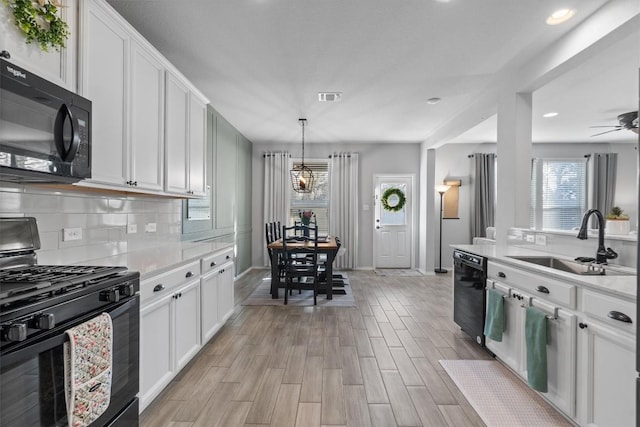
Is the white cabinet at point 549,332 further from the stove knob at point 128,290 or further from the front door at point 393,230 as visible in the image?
the front door at point 393,230

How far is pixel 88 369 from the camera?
118cm

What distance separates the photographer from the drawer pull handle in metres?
1.44

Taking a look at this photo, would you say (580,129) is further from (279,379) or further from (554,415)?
(279,379)

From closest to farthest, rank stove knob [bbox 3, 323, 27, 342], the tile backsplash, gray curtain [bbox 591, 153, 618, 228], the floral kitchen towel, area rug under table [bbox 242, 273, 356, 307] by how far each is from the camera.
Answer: stove knob [bbox 3, 323, 27, 342] → the floral kitchen towel → the tile backsplash → area rug under table [bbox 242, 273, 356, 307] → gray curtain [bbox 591, 153, 618, 228]

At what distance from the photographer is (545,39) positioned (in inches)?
106

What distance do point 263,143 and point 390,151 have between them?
110 inches

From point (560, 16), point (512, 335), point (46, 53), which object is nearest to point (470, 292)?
point (512, 335)

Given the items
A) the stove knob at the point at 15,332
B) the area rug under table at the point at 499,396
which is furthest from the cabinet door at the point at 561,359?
the stove knob at the point at 15,332

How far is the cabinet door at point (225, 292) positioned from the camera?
308 cm

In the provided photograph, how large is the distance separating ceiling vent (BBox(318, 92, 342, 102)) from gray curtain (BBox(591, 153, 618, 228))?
6.27 m

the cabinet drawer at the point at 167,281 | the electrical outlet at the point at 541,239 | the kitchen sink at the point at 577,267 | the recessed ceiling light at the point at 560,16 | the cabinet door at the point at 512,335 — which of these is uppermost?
the recessed ceiling light at the point at 560,16

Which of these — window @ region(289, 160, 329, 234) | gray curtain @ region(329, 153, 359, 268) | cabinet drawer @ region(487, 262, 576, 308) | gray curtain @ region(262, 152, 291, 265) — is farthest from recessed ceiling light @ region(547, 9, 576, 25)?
gray curtain @ region(262, 152, 291, 265)

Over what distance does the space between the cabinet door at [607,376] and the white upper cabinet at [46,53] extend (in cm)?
299

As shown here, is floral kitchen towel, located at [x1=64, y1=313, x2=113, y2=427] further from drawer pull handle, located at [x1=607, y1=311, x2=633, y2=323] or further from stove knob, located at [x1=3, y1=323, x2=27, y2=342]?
drawer pull handle, located at [x1=607, y1=311, x2=633, y2=323]
